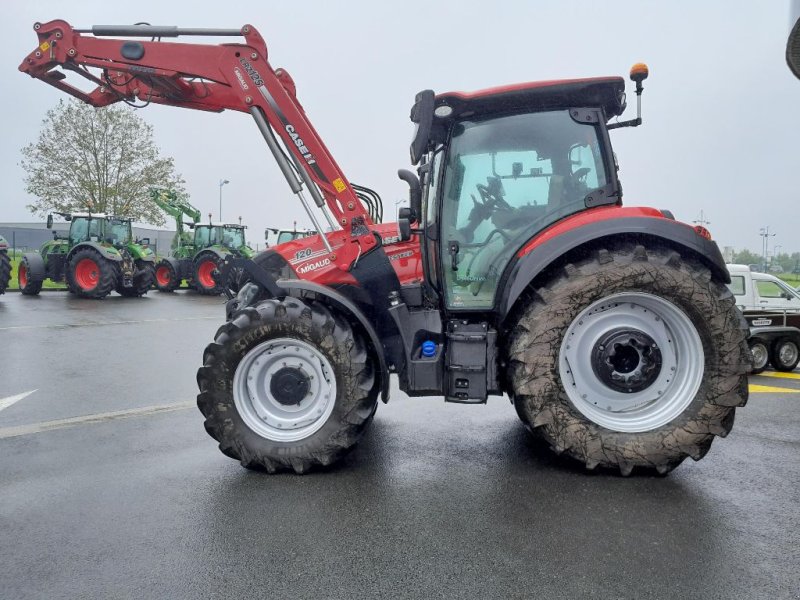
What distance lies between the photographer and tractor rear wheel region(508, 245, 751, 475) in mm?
3301

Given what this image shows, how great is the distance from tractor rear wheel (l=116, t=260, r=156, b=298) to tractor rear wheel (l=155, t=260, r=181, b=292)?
274 cm

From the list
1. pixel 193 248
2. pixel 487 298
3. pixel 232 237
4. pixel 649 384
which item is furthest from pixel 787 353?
pixel 193 248

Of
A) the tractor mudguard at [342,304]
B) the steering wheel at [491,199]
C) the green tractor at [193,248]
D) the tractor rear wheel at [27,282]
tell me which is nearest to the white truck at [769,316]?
the steering wheel at [491,199]

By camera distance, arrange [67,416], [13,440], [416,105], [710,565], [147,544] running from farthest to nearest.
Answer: [67,416] < [13,440] < [416,105] < [147,544] < [710,565]

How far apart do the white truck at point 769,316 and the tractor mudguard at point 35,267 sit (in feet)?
59.1

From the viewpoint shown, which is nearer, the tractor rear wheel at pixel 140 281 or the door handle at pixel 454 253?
the door handle at pixel 454 253

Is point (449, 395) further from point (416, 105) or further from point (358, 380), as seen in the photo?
point (416, 105)

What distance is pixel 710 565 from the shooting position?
95.8 inches

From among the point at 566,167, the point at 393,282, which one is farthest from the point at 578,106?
the point at 393,282

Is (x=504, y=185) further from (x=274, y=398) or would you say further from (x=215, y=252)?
(x=215, y=252)

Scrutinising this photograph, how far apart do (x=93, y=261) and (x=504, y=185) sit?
16645 mm

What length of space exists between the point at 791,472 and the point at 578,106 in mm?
2786

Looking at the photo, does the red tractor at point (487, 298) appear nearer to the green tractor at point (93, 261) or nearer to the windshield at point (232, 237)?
the green tractor at point (93, 261)

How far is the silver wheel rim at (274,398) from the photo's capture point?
353 centimetres
